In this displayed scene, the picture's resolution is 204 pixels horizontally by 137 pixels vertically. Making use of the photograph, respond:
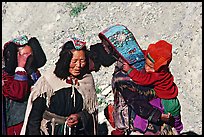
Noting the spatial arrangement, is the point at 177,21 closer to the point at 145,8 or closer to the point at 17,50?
the point at 145,8

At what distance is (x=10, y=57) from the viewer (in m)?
8.08

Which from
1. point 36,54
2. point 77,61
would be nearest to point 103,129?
point 36,54

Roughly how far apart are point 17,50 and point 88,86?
82 cm

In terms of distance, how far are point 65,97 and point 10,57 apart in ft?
2.44

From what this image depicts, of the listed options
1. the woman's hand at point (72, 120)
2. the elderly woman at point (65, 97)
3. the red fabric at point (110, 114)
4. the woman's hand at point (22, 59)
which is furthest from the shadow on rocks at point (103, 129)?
the woman's hand at point (22, 59)

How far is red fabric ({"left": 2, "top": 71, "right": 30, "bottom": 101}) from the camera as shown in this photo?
798cm

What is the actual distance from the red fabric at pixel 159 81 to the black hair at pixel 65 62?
0.53m

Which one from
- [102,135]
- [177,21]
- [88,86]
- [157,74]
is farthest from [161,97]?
[177,21]

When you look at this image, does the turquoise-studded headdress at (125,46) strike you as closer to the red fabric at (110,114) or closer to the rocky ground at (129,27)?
the red fabric at (110,114)

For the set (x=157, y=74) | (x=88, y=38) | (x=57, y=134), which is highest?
(x=88, y=38)

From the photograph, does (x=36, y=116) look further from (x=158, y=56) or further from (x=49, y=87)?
(x=158, y=56)

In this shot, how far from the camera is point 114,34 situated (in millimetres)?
8016

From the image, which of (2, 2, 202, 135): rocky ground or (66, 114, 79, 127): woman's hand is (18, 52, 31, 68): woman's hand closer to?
(66, 114, 79, 127): woman's hand

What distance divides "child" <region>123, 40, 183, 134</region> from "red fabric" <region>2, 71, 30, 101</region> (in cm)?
106
